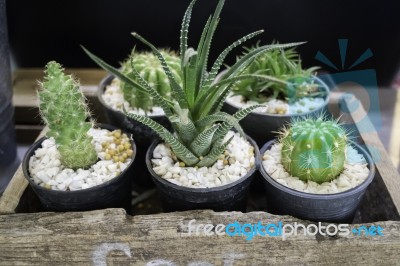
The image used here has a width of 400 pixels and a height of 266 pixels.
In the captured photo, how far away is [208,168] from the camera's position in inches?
35.8

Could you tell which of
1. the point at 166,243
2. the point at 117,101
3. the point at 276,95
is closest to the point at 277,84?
the point at 276,95

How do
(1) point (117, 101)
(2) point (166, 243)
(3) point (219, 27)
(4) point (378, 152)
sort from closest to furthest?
(2) point (166, 243)
(4) point (378, 152)
(1) point (117, 101)
(3) point (219, 27)

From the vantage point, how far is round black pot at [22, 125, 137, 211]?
0.86 metres

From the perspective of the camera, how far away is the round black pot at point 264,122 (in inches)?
40.8

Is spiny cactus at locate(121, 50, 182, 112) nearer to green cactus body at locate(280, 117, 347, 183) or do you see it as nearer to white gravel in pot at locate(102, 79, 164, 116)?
white gravel in pot at locate(102, 79, 164, 116)

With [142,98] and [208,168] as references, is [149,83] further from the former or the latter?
[208,168]

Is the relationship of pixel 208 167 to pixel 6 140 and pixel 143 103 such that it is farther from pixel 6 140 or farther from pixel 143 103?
pixel 6 140

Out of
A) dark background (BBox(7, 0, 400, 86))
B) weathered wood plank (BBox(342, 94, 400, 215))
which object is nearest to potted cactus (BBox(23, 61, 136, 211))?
weathered wood plank (BBox(342, 94, 400, 215))

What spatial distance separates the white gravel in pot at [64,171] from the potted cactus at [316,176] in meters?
0.29

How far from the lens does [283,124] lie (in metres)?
1.03

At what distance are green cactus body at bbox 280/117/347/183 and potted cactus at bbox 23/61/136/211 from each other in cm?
31

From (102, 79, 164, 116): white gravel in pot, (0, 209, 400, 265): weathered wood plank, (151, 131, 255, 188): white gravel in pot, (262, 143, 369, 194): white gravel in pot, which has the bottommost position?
(0, 209, 400, 265): weathered wood plank

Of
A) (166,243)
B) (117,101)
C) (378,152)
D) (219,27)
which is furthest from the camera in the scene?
(219,27)

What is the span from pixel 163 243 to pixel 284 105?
0.45m
